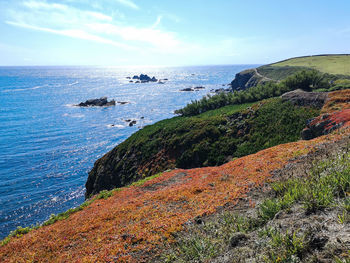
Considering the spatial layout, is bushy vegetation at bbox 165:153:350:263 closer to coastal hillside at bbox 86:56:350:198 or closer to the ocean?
coastal hillside at bbox 86:56:350:198

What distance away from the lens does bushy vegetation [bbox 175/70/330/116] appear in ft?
156

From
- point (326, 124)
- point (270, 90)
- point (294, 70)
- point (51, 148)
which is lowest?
point (51, 148)

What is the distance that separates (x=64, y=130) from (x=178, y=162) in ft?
189

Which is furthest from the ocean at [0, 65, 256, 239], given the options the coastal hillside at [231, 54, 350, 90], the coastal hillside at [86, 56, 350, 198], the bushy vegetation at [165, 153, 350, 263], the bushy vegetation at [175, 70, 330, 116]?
the coastal hillside at [231, 54, 350, 90]

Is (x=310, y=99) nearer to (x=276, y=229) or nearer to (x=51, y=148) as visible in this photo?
(x=276, y=229)

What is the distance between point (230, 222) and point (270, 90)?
46787 millimetres

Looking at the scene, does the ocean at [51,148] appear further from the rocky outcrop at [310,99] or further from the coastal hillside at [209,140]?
the rocky outcrop at [310,99]

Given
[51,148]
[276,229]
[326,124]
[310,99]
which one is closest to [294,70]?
[310,99]

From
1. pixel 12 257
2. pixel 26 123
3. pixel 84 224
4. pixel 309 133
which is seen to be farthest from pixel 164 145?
pixel 26 123

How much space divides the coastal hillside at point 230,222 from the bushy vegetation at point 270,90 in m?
35.1

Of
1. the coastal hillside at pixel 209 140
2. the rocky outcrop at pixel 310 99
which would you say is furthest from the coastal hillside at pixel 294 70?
the coastal hillside at pixel 209 140

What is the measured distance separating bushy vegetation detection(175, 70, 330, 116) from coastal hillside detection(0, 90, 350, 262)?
3514 centimetres

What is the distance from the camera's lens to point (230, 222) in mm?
9797

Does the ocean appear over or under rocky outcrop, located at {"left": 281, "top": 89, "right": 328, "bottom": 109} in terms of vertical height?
under
